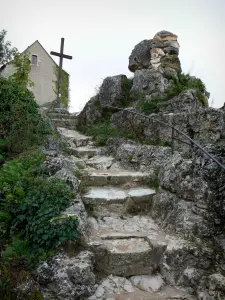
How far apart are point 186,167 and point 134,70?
707cm

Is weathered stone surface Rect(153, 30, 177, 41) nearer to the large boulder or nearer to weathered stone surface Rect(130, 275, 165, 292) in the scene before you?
the large boulder

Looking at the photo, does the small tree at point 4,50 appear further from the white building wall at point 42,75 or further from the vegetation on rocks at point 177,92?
the vegetation on rocks at point 177,92

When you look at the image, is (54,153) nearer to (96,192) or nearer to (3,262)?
(96,192)

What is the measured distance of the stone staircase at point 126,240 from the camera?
3.50m

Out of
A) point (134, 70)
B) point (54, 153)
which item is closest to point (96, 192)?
point (54, 153)

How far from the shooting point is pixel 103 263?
146 inches

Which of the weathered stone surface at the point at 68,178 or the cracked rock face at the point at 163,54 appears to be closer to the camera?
the weathered stone surface at the point at 68,178

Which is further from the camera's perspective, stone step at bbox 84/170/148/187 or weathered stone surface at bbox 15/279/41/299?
stone step at bbox 84/170/148/187

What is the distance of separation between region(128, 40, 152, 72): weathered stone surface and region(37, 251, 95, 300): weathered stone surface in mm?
8597

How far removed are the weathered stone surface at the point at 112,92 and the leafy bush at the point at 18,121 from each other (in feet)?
8.99

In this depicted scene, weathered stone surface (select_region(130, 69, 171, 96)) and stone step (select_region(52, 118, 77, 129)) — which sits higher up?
weathered stone surface (select_region(130, 69, 171, 96))

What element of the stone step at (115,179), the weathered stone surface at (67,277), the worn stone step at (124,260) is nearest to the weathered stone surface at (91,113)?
the stone step at (115,179)

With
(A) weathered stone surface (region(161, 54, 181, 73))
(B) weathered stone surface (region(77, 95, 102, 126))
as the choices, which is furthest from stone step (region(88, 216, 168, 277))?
(A) weathered stone surface (region(161, 54, 181, 73))

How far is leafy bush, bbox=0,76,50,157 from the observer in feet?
22.5
